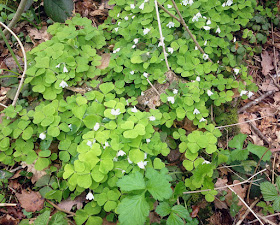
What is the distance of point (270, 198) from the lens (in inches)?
79.0

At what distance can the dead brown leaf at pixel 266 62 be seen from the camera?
3.26m

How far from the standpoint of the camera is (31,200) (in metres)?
2.14

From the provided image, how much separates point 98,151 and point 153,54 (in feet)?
4.59

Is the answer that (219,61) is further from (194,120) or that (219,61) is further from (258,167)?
(258,167)

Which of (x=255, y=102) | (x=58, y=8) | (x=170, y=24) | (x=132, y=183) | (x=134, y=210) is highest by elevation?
(x=58, y=8)

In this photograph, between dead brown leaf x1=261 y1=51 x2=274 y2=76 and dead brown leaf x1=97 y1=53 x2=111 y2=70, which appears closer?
dead brown leaf x1=97 y1=53 x2=111 y2=70

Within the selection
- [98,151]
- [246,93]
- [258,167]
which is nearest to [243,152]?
[258,167]

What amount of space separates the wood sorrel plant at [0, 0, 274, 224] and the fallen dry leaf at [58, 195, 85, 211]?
0.26ft

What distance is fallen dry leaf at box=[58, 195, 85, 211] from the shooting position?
209 cm

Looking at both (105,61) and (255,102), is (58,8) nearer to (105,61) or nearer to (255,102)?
(105,61)

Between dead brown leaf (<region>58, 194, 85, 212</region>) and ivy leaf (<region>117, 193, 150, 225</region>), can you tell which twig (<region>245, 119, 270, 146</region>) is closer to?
ivy leaf (<region>117, 193, 150, 225</region>)

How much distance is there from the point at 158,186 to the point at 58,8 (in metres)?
2.40

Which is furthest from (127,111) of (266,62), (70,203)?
(266,62)

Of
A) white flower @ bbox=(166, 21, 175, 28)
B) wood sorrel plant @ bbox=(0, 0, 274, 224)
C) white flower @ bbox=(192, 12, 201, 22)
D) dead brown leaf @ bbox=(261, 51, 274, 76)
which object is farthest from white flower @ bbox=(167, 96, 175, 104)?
dead brown leaf @ bbox=(261, 51, 274, 76)
